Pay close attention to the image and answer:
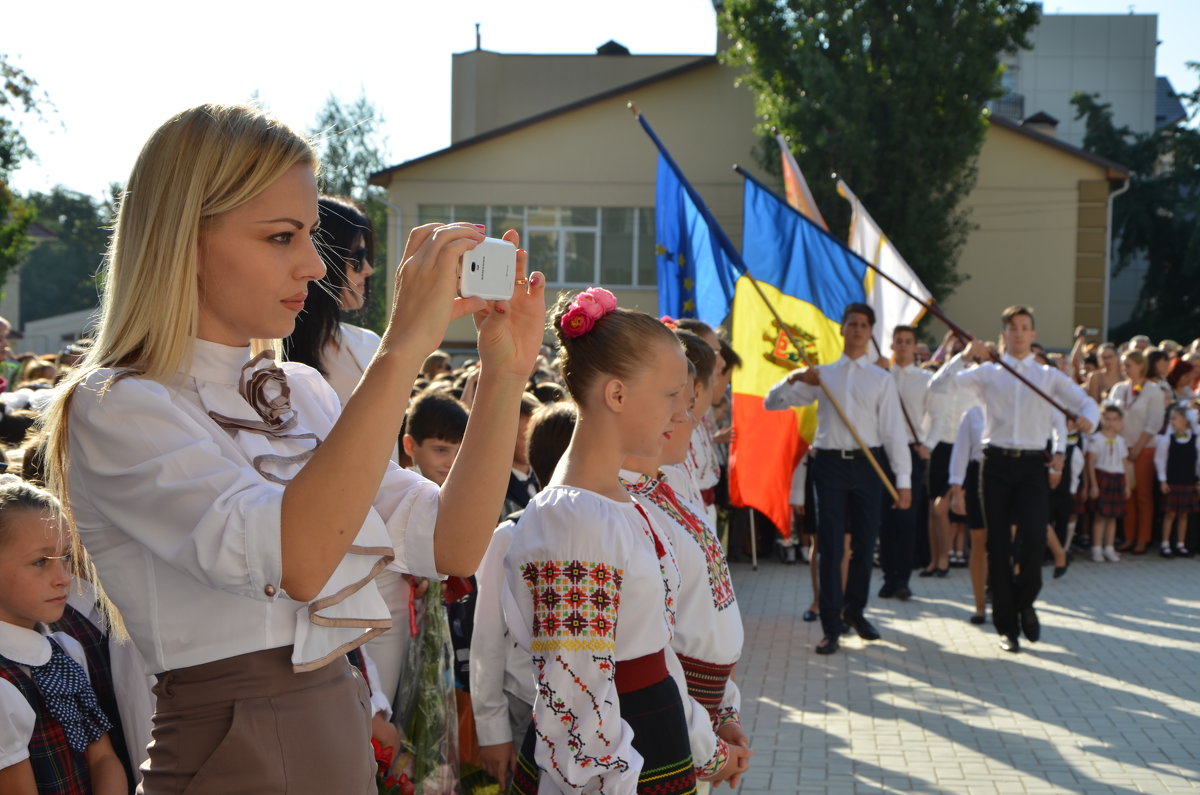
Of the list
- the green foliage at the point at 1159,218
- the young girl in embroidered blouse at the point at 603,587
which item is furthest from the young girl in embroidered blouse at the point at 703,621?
the green foliage at the point at 1159,218

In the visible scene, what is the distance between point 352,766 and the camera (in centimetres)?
186

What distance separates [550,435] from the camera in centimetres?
428

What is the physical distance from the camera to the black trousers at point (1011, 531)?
339 inches

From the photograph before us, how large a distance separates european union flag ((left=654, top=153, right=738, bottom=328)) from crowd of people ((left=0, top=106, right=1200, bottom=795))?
3479 mm

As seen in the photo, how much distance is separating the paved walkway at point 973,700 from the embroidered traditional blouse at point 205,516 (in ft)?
14.5

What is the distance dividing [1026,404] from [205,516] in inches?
312

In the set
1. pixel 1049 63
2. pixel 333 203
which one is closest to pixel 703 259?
pixel 333 203

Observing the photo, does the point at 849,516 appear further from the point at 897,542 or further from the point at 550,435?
the point at 550,435

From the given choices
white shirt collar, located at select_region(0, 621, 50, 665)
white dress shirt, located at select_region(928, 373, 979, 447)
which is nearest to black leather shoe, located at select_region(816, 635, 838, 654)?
white dress shirt, located at select_region(928, 373, 979, 447)

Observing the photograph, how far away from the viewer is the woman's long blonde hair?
5.71ft

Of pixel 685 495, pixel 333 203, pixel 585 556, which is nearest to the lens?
pixel 585 556

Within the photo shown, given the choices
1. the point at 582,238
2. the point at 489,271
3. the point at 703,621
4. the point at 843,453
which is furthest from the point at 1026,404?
the point at 582,238

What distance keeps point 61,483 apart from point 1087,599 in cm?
1047

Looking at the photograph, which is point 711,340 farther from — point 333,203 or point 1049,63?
point 1049,63
